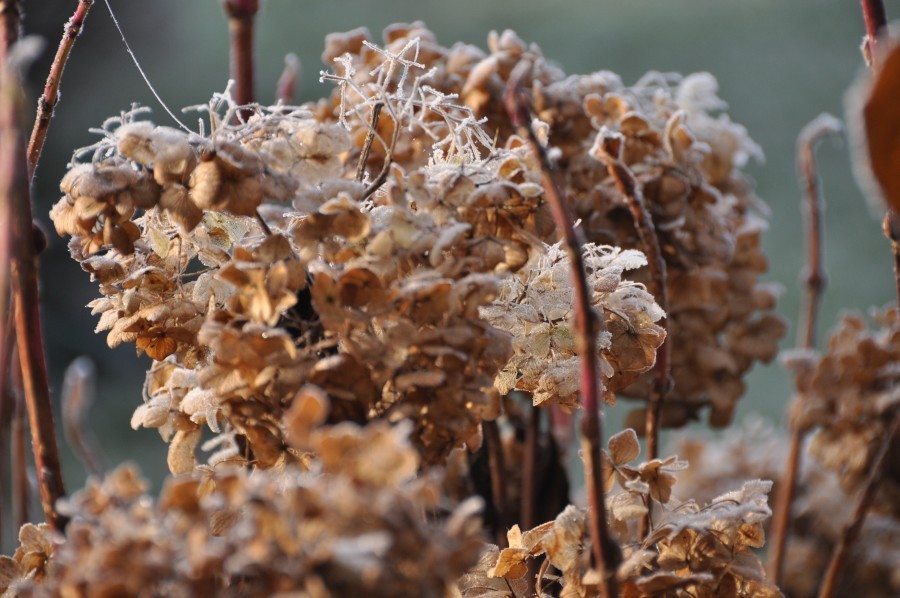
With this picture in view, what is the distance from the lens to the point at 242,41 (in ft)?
2.41

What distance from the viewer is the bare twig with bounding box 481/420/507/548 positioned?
667mm

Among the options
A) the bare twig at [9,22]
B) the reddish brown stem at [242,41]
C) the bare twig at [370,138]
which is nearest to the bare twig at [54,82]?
the bare twig at [9,22]

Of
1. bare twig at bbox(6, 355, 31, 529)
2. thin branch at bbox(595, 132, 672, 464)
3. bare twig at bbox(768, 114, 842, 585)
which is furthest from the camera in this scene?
bare twig at bbox(768, 114, 842, 585)

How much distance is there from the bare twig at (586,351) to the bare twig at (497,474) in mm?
266

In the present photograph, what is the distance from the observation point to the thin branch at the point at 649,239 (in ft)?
1.76

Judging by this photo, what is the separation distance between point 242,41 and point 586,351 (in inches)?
18.4

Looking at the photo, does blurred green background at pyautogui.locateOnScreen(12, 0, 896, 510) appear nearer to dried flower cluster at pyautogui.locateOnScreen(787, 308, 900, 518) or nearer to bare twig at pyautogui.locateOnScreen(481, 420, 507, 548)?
dried flower cluster at pyautogui.locateOnScreen(787, 308, 900, 518)

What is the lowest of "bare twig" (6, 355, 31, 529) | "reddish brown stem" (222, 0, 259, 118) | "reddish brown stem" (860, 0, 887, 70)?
"bare twig" (6, 355, 31, 529)

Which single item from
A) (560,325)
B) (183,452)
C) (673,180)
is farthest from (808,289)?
(183,452)

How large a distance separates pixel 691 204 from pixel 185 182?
16.4 inches

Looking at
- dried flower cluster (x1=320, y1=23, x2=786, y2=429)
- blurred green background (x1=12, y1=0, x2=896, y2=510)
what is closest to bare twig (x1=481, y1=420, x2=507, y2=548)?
dried flower cluster (x1=320, y1=23, x2=786, y2=429)

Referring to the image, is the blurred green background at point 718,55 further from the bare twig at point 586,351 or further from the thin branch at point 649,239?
the bare twig at point 586,351

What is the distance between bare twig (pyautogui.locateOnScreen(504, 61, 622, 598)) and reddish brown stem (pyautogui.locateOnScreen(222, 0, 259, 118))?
1.34 feet

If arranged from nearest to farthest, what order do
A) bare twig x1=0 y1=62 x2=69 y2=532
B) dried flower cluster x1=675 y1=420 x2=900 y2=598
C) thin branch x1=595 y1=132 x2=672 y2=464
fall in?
bare twig x1=0 y1=62 x2=69 y2=532 → thin branch x1=595 y1=132 x2=672 y2=464 → dried flower cluster x1=675 y1=420 x2=900 y2=598
